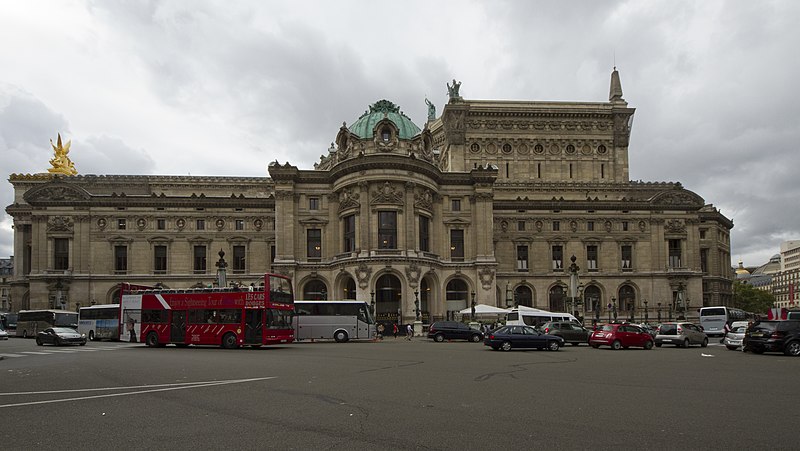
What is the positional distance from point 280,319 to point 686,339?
80.0ft

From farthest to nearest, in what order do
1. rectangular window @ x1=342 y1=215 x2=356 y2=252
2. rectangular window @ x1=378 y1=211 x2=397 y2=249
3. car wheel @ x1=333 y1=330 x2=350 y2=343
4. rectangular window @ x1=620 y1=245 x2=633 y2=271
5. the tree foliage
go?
the tree foliage
rectangular window @ x1=620 y1=245 x2=633 y2=271
rectangular window @ x1=342 y1=215 x2=356 y2=252
rectangular window @ x1=378 y1=211 x2=397 y2=249
car wheel @ x1=333 y1=330 x2=350 y2=343

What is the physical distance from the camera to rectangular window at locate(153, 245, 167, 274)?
245 feet

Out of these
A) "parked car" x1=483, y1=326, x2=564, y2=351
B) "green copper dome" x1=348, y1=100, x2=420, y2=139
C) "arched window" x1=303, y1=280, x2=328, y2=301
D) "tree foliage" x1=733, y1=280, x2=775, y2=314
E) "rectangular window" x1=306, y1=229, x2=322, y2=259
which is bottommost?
"tree foliage" x1=733, y1=280, x2=775, y2=314

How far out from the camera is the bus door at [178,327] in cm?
3803

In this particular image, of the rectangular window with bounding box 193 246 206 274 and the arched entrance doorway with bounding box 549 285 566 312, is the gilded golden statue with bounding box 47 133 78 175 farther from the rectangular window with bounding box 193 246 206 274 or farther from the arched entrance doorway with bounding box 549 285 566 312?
the arched entrance doorway with bounding box 549 285 566 312

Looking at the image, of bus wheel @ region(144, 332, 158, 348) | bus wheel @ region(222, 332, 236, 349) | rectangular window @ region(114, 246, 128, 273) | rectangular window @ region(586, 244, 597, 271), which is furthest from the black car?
rectangular window @ region(114, 246, 128, 273)

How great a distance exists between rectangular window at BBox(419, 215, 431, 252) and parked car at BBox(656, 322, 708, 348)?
29593 millimetres

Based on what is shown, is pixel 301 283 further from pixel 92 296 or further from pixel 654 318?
pixel 654 318

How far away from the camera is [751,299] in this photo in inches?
4983

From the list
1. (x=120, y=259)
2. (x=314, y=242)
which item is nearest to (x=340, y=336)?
(x=314, y=242)

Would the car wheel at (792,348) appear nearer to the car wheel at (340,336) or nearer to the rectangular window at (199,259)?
the car wheel at (340,336)

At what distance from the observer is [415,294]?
61969 mm

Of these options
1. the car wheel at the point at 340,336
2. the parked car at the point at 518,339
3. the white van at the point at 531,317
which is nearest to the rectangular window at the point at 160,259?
the car wheel at the point at 340,336

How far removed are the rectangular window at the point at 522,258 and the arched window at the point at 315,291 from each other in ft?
79.4
